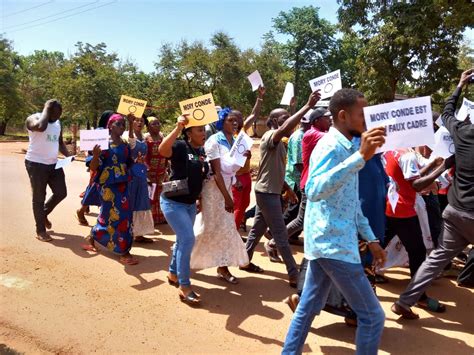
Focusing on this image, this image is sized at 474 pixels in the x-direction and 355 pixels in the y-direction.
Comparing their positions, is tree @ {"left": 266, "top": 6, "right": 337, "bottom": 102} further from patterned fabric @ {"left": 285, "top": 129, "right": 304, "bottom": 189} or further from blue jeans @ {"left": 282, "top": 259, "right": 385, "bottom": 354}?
blue jeans @ {"left": 282, "top": 259, "right": 385, "bottom": 354}

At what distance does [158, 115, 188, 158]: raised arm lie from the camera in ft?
12.7

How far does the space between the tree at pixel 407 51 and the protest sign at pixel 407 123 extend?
53.9ft

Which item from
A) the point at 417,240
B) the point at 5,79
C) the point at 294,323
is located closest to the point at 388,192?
the point at 417,240

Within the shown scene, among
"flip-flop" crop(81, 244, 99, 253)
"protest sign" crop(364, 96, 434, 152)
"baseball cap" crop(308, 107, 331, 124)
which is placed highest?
"baseball cap" crop(308, 107, 331, 124)

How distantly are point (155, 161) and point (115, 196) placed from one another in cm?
167

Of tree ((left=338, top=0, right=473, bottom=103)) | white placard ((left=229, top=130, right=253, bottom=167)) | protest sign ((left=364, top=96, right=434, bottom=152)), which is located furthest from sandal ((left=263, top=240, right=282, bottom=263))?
tree ((left=338, top=0, right=473, bottom=103))

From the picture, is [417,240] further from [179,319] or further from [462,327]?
[179,319]

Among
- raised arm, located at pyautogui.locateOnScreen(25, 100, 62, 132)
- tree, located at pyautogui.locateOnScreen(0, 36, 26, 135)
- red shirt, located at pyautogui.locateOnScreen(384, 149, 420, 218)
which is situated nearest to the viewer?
red shirt, located at pyautogui.locateOnScreen(384, 149, 420, 218)

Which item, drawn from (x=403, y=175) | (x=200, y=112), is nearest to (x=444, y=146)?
(x=403, y=175)

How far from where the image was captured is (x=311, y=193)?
247 cm

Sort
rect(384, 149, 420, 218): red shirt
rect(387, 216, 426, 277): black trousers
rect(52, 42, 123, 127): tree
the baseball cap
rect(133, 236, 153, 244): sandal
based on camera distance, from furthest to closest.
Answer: rect(52, 42, 123, 127): tree
rect(133, 236, 153, 244): sandal
the baseball cap
rect(387, 216, 426, 277): black trousers
rect(384, 149, 420, 218): red shirt

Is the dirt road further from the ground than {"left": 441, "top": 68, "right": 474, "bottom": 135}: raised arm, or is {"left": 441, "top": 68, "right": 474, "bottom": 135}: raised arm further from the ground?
{"left": 441, "top": 68, "right": 474, "bottom": 135}: raised arm

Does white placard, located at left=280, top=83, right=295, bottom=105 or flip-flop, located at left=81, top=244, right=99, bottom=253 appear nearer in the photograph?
white placard, located at left=280, top=83, right=295, bottom=105

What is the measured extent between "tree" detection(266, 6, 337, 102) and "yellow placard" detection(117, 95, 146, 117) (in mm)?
37878
